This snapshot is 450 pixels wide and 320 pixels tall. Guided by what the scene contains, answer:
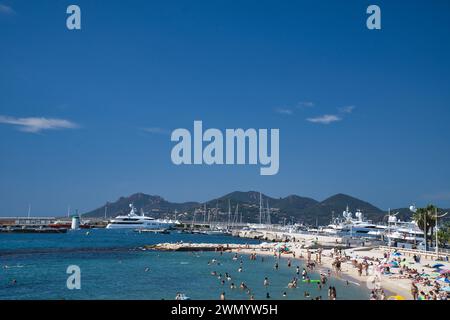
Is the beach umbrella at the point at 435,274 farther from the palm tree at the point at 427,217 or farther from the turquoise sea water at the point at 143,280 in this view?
the palm tree at the point at 427,217

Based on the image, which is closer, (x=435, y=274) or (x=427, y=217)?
(x=435, y=274)

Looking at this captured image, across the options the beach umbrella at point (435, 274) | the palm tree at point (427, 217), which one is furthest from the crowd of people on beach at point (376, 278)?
the palm tree at point (427, 217)

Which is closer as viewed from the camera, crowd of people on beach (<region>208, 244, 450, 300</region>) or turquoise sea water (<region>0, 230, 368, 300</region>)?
crowd of people on beach (<region>208, 244, 450, 300</region>)

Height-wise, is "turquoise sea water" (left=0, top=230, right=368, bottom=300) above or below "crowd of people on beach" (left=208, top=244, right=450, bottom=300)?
below

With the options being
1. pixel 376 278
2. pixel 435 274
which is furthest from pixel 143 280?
pixel 435 274

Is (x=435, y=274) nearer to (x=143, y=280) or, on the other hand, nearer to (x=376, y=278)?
(x=376, y=278)

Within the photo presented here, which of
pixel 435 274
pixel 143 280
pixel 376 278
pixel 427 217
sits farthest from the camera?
pixel 427 217

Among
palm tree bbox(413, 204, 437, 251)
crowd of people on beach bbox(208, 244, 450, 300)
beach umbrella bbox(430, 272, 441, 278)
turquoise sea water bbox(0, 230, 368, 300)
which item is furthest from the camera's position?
palm tree bbox(413, 204, 437, 251)

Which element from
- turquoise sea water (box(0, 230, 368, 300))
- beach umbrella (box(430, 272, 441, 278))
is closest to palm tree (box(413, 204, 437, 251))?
turquoise sea water (box(0, 230, 368, 300))

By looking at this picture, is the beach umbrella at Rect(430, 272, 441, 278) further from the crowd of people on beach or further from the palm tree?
the palm tree

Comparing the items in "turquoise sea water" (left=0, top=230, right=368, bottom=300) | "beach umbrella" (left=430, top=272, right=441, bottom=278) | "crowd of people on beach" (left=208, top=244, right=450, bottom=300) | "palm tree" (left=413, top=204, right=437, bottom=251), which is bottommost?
"turquoise sea water" (left=0, top=230, right=368, bottom=300)

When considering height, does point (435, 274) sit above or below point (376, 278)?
above
